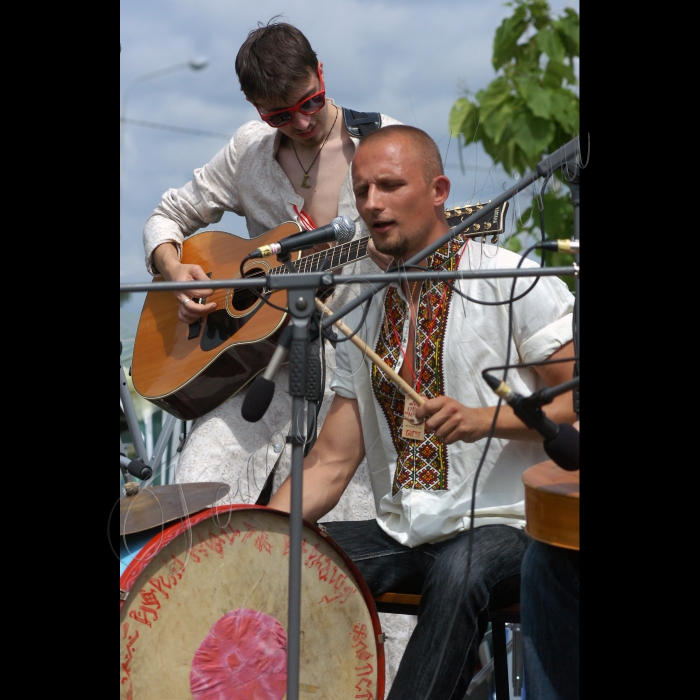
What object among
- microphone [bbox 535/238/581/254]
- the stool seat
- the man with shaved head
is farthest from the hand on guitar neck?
microphone [bbox 535/238/581/254]

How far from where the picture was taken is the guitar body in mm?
2773

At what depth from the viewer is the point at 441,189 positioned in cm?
223

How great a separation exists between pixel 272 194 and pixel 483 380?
1124 mm

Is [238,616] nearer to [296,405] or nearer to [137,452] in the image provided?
[296,405]

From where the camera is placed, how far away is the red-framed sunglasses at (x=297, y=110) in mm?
2646

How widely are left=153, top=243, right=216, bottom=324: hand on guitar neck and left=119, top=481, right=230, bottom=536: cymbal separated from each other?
0.88 metres

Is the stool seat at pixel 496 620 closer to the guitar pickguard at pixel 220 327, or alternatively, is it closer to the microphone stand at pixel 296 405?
the microphone stand at pixel 296 405

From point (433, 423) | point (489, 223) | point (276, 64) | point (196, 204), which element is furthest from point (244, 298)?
point (433, 423)

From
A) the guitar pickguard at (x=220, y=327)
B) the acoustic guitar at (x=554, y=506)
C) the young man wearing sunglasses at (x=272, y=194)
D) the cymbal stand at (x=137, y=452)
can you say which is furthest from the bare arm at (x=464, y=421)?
the guitar pickguard at (x=220, y=327)

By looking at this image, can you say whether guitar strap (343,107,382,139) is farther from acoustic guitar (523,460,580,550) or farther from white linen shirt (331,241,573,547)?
acoustic guitar (523,460,580,550)
